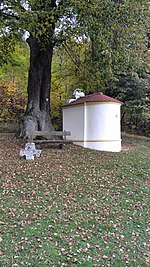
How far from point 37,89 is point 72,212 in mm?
6760

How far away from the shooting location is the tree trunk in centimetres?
1001

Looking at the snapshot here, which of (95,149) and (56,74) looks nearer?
(95,149)

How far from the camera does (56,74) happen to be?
603 inches

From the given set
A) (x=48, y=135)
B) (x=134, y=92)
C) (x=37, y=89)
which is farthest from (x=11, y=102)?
(x=48, y=135)

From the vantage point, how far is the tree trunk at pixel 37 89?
10.0m

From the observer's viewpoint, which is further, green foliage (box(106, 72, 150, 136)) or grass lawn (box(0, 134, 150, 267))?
green foliage (box(106, 72, 150, 136))

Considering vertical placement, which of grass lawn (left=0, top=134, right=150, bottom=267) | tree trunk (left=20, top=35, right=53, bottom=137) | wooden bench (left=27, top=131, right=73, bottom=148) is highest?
tree trunk (left=20, top=35, right=53, bottom=137)

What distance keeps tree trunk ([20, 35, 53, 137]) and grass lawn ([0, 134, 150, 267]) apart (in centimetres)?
259

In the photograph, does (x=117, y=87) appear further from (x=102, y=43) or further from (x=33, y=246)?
(x=33, y=246)

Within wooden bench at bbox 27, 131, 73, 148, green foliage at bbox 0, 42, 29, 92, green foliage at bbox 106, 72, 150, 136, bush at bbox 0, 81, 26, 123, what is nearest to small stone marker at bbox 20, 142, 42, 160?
wooden bench at bbox 27, 131, 73, 148

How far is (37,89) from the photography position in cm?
1038

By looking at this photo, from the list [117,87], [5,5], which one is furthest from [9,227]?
[117,87]

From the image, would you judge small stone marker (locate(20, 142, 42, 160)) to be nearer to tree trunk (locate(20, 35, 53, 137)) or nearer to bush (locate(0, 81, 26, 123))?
tree trunk (locate(20, 35, 53, 137))

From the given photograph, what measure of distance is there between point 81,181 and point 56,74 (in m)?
10.5
